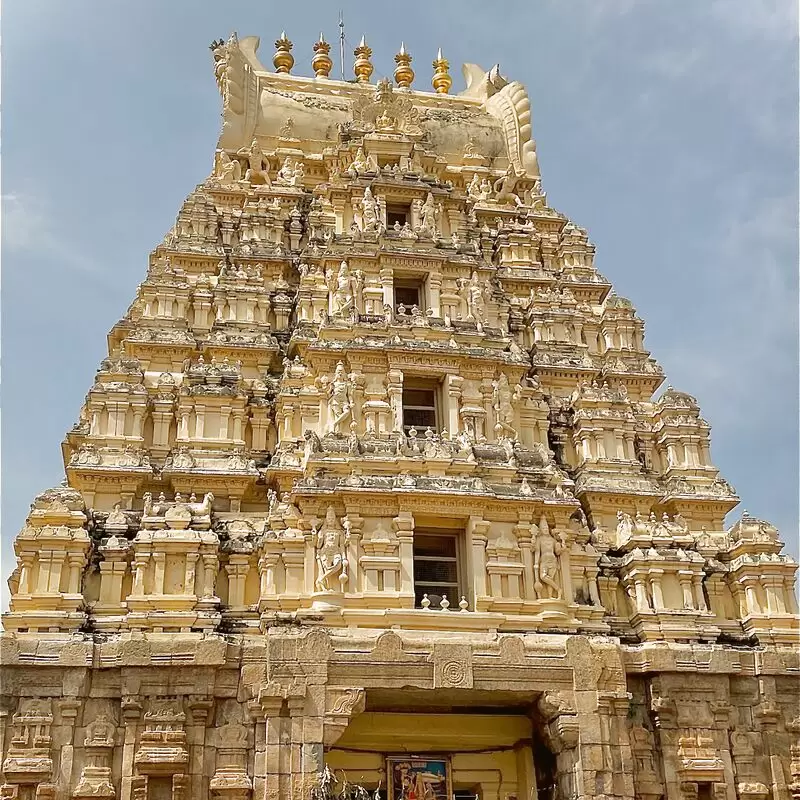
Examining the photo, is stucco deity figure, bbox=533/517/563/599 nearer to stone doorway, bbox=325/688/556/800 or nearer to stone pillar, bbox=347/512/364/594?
stone doorway, bbox=325/688/556/800

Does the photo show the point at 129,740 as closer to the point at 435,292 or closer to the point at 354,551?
the point at 354,551

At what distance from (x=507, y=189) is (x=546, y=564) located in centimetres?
1432

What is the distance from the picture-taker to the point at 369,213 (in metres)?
24.0

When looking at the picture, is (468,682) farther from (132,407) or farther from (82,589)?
(132,407)

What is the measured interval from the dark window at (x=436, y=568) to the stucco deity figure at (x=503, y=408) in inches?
116

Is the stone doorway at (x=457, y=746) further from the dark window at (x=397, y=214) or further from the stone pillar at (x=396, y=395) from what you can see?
the dark window at (x=397, y=214)

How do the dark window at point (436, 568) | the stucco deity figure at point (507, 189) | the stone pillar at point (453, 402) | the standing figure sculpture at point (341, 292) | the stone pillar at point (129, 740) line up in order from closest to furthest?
the stone pillar at point (129, 740) → the dark window at point (436, 568) → the stone pillar at point (453, 402) → the standing figure sculpture at point (341, 292) → the stucco deity figure at point (507, 189)

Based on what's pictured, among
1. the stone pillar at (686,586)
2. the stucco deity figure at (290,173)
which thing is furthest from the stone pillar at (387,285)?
the stone pillar at (686,586)

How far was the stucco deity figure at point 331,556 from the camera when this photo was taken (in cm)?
1700

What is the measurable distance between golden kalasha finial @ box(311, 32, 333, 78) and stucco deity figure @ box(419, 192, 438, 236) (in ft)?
36.4

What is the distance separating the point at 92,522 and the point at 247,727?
203 inches

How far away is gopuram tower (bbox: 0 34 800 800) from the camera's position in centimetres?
1547

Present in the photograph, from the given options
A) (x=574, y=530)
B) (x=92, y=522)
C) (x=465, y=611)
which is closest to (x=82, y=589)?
(x=92, y=522)

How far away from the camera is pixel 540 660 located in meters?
16.0
